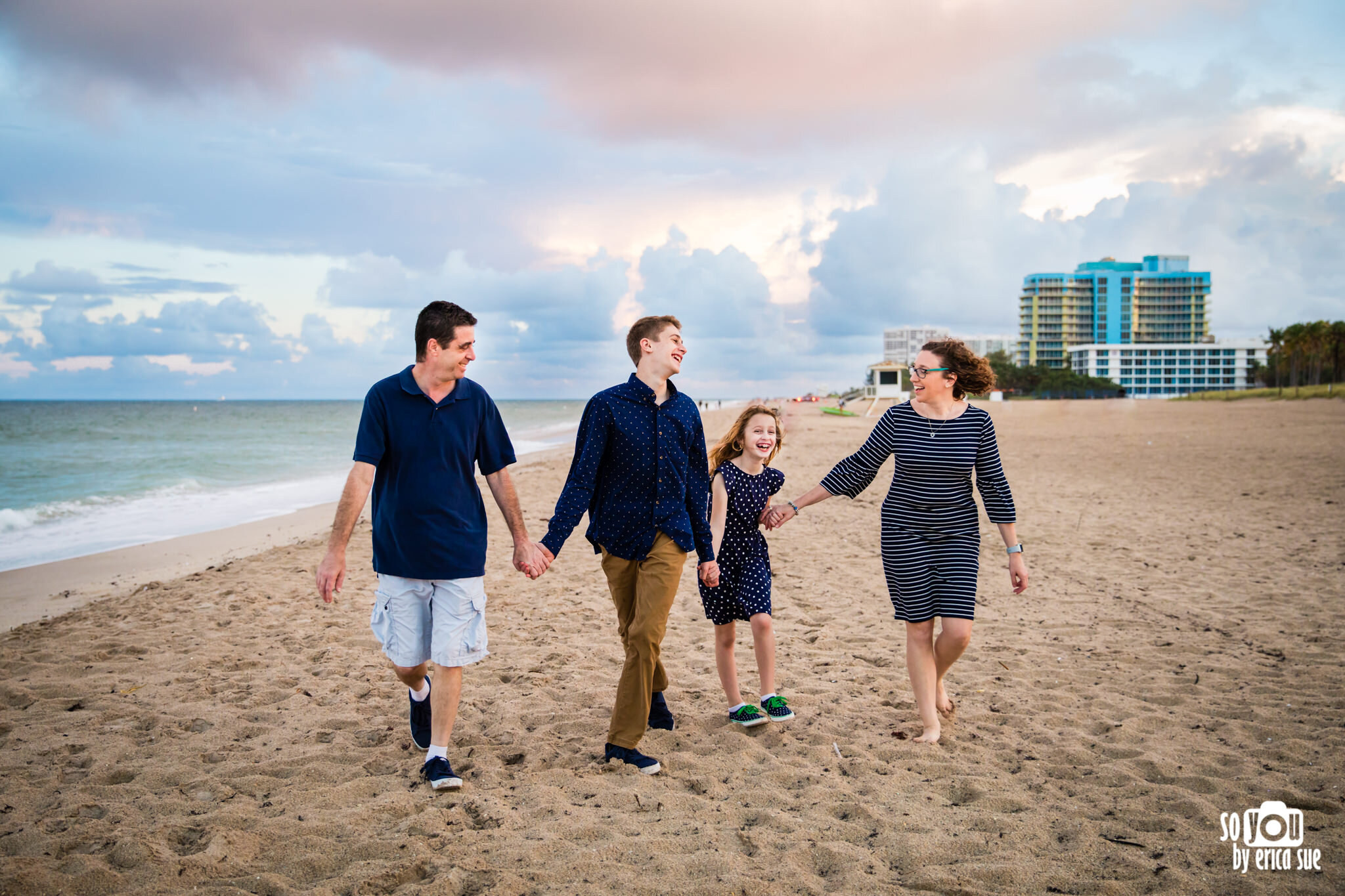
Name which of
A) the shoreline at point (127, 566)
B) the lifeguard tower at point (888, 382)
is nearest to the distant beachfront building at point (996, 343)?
the lifeguard tower at point (888, 382)

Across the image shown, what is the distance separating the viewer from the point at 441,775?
3562 mm

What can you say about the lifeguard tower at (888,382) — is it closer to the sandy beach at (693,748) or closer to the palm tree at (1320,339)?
the palm tree at (1320,339)

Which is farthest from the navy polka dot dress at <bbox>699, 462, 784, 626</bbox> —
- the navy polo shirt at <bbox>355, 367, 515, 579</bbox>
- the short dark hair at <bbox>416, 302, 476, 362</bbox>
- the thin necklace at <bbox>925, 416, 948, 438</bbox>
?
the short dark hair at <bbox>416, 302, 476, 362</bbox>

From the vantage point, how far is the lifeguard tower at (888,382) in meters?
67.4

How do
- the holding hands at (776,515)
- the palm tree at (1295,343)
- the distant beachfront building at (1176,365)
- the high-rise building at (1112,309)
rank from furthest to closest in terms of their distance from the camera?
the high-rise building at (1112,309) < the distant beachfront building at (1176,365) < the palm tree at (1295,343) < the holding hands at (776,515)

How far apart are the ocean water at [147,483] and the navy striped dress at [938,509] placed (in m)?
11.2

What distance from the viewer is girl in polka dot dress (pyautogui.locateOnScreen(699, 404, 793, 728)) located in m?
4.25

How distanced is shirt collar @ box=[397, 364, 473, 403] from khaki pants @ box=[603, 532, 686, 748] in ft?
3.33

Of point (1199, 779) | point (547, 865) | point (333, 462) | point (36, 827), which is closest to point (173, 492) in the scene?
point (333, 462)

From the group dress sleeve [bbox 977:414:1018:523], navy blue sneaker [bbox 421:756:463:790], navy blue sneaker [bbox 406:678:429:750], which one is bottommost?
navy blue sneaker [bbox 421:756:463:790]

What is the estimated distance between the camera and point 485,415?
12.2 ft

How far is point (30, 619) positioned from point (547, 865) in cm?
688

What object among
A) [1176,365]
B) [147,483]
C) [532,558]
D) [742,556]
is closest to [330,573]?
[532,558]

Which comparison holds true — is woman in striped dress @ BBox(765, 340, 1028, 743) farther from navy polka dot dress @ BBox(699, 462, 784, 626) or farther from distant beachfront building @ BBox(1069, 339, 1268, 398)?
distant beachfront building @ BBox(1069, 339, 1268, 398)
